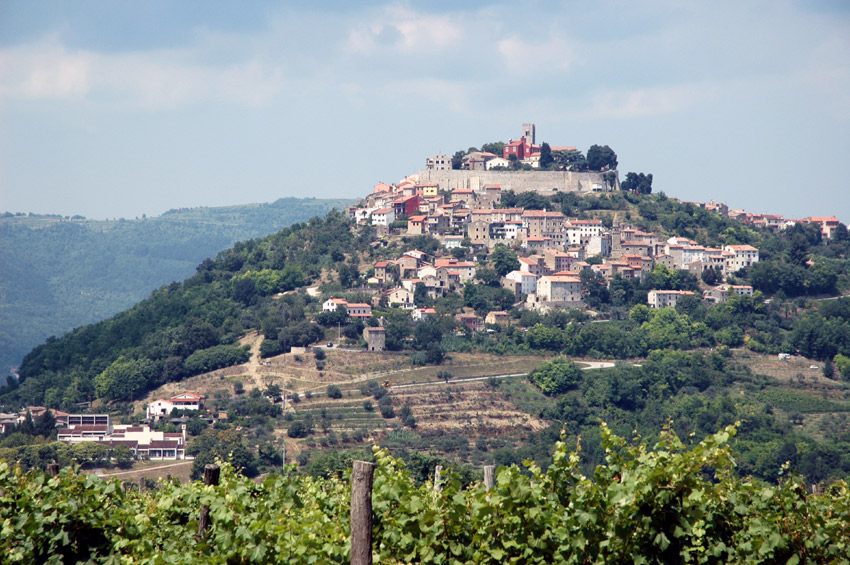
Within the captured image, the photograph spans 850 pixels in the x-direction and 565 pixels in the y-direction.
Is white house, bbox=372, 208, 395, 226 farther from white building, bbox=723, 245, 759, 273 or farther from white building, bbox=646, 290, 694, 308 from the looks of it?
white building, bbox=723, 245, 759, 273

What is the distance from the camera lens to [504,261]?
67188 mm

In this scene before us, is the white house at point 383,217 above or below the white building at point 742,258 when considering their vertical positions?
above

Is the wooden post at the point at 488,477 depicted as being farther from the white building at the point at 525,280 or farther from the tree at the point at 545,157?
the tree at the point at 545,157

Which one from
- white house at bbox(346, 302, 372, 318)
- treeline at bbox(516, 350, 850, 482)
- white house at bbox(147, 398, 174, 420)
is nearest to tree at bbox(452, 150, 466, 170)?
white house at bbox(346, 302, 372, 318)

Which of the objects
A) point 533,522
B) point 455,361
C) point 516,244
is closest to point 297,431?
point 455,361

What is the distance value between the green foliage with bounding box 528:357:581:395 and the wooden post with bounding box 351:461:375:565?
155ft

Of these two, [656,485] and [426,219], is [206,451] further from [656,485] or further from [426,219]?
[656,485]

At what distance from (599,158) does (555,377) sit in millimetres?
33482

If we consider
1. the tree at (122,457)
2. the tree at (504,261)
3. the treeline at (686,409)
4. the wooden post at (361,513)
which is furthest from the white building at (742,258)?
the wooden post at (361,513)

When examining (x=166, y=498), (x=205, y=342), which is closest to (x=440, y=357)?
(x=205, y=342)

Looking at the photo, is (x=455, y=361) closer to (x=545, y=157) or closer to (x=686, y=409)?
A: (x=686, y=409)

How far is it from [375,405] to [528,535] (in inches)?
1720

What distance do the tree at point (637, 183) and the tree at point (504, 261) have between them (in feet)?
67.5

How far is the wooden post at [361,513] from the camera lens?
6379mm
